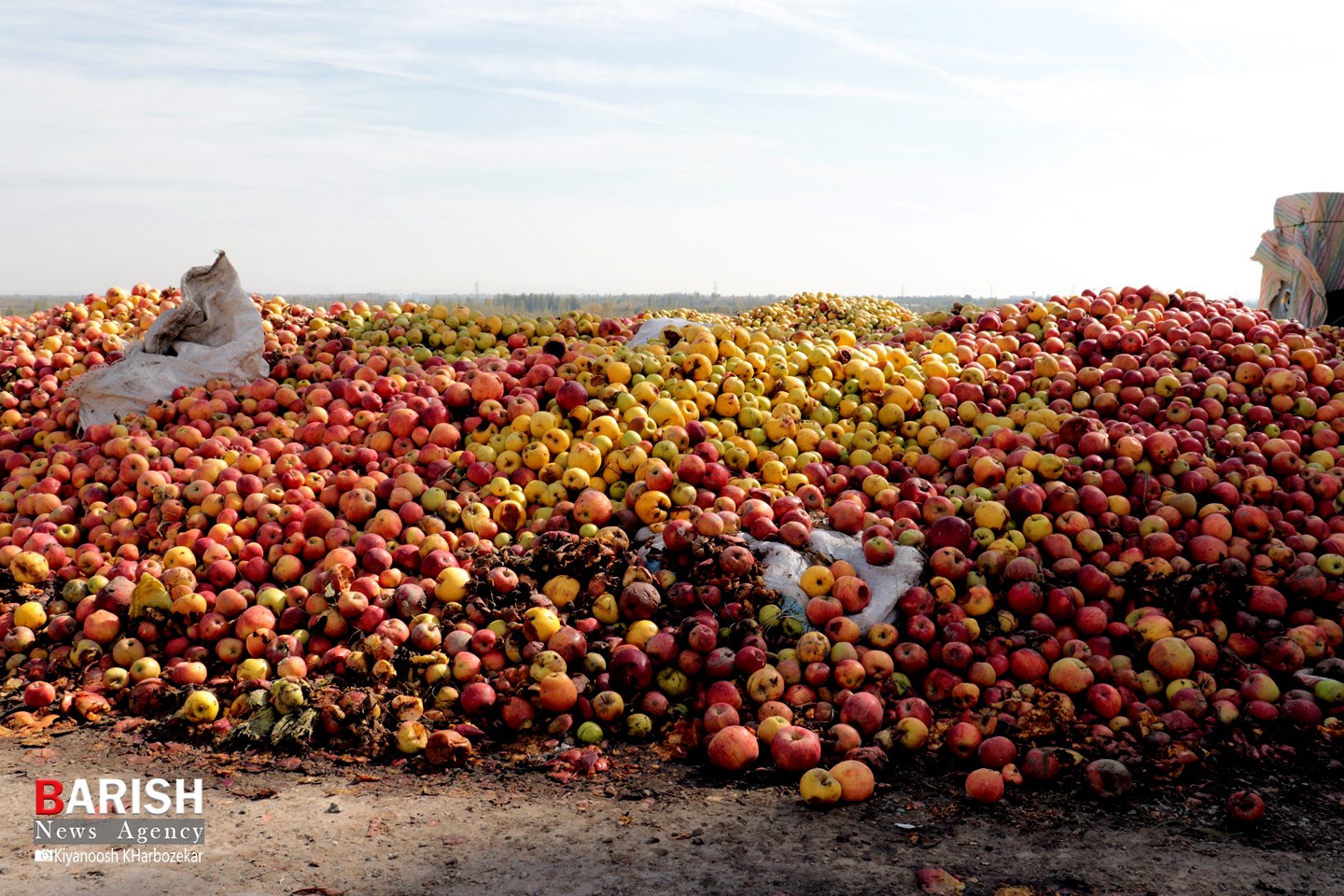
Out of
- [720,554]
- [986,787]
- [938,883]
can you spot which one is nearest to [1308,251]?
[720,554]

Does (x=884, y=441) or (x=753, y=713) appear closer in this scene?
(x=753, y=713)

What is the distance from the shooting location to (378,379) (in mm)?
7820

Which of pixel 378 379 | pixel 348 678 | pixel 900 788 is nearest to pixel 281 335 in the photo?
pixel 378 379

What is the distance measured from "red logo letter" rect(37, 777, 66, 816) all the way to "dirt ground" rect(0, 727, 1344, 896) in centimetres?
6

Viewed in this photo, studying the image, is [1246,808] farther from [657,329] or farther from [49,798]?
[657,329]

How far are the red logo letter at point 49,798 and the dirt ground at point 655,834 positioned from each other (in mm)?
64

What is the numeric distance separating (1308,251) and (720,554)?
11987 mm

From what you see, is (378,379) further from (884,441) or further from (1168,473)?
(1168,473)

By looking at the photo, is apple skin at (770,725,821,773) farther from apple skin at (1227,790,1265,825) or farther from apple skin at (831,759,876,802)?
apple skin at (1227,790,1265,825)

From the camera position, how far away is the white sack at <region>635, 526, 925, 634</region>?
210 inches

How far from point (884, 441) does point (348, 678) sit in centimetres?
423

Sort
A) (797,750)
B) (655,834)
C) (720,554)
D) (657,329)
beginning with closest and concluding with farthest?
(655,834), (797,750), (720,554), (657,329)

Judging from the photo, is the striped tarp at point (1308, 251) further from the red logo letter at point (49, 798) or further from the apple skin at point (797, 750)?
the red logo letter at point (49, 798)

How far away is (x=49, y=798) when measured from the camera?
13.5 ft
